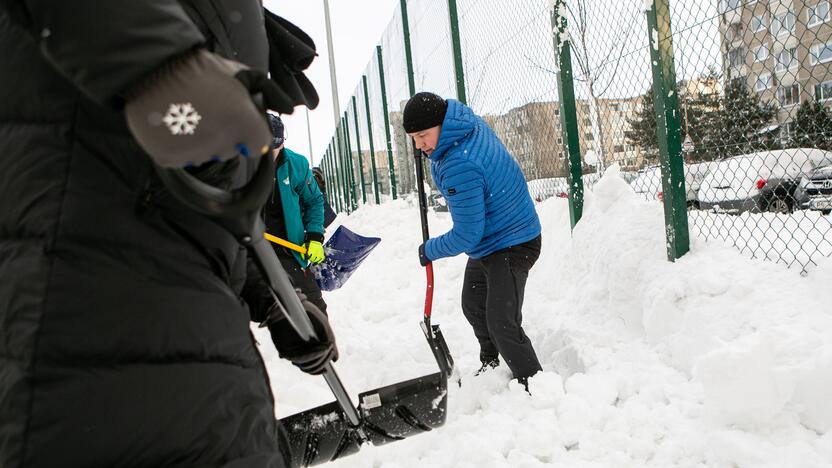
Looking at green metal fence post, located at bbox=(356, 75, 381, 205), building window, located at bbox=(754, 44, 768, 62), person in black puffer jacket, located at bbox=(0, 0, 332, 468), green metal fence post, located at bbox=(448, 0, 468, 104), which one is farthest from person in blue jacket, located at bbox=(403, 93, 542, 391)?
green metal fence post, located at bbox=(356, 75, 381, 205)

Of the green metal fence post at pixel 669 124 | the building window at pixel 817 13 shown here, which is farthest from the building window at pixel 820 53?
the green metal fence post at pixel 669 124

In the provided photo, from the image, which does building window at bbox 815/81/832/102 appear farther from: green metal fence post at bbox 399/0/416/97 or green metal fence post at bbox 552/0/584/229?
green metal fence post at bbox 399/0/416/97

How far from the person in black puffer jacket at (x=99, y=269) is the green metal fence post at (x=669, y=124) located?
10.6 feet

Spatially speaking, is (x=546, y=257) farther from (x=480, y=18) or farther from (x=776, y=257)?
(x=480, y=18)

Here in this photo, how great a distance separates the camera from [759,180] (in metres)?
3.86

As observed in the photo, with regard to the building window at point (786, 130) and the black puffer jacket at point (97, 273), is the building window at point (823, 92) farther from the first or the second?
the black puffer jacket at point (97, 273)

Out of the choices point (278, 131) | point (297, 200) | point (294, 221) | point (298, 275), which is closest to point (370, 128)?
point (297, 200)

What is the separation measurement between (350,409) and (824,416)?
1.80m

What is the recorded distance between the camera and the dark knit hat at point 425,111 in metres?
3.07

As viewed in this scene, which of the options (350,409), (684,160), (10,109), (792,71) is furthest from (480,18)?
(10,109)

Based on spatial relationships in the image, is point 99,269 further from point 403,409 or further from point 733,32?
point 733,32

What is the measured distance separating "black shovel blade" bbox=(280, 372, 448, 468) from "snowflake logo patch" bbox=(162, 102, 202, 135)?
5.40 ft

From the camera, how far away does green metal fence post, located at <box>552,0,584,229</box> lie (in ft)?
15.5

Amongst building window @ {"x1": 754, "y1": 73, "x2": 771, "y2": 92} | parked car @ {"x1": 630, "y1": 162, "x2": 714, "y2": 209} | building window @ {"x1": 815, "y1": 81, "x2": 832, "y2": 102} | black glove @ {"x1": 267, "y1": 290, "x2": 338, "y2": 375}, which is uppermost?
building window @ {"x1": 754, "y1": 73, "x2": 771, "y2": 92}
